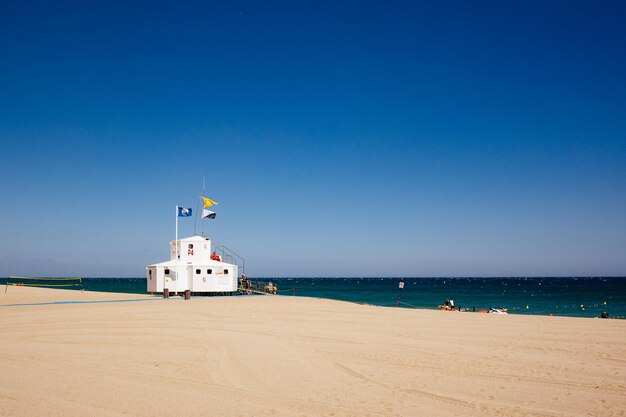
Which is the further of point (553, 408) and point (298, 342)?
point (298, 342)

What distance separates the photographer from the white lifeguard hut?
41.3 metres

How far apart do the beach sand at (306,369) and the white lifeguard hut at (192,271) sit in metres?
20.5

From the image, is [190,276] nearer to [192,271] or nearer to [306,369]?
[192,271]

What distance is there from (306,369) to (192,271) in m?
31.6

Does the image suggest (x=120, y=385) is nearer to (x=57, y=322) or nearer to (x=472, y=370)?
(x=472, y=370)

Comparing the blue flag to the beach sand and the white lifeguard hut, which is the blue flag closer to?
the white lifeguard hut

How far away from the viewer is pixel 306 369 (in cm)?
1189

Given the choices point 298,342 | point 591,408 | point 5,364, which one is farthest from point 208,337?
point 591,408

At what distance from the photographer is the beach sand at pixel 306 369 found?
891 centimetres

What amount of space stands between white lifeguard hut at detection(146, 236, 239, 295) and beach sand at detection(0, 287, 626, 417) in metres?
20.5

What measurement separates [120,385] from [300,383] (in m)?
3.72

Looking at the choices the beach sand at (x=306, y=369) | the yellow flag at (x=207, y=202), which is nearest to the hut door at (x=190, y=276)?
the yellow flag at (x=207, y=202)

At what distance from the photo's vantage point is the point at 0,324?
20.0 metres

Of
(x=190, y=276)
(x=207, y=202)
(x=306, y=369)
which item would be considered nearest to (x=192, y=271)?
(x=190, y=276)
